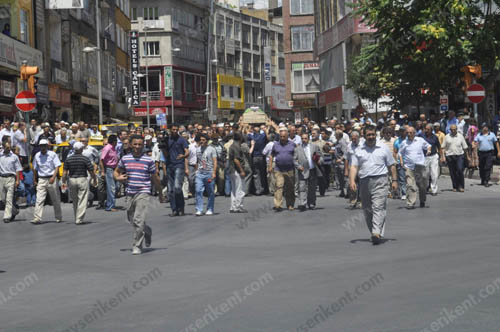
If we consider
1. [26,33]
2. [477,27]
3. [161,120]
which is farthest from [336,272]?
[161,120]

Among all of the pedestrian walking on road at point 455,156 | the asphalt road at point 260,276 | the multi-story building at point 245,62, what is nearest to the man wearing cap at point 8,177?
the asphalt road at point 260,276

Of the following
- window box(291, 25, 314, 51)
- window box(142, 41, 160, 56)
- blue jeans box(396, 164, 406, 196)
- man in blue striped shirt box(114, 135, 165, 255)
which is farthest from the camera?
window box(142, 41, 160, 56)

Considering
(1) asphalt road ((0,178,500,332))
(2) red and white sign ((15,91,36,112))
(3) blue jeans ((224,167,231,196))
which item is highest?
(2) red and white sign ((15,91,36,112))

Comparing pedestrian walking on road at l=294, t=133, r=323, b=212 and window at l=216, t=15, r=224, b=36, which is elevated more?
window at l=216, t=15, r=224, b=36

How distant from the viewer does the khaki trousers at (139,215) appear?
44.5ft

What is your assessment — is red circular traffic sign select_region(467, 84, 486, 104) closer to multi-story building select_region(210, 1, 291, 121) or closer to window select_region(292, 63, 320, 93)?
window select_region(292, 63, 320, 93)

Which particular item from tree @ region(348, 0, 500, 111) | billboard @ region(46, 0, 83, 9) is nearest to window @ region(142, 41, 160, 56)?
billboard @ region(46, 0, 83, 9)

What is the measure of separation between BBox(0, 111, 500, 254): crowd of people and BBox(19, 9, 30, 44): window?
11.6 metres

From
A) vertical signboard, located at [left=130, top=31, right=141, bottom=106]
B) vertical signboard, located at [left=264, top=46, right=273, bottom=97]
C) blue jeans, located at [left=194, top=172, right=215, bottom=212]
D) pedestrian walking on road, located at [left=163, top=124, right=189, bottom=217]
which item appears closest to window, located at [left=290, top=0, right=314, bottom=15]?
vertical signboard, located at [left=130, top=31, right=141, bottom=106]

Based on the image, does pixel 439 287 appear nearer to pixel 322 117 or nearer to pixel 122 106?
pixel 122 106

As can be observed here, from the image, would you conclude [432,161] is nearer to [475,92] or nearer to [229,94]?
[475,92]

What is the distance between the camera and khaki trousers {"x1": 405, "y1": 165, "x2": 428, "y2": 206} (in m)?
19.9

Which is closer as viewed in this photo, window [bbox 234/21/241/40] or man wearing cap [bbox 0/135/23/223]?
man wearing cap [bbox 0/135/23/223]

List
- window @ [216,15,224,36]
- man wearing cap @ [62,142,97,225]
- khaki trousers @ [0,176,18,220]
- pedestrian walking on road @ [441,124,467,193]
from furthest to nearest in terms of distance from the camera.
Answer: window @ [216,15,224,36]
pedestrian walking on road @ [441,124,467,193]
khaki trousers @ [0,176,18,220]
man wearing cap @ [62,142,97,225]
